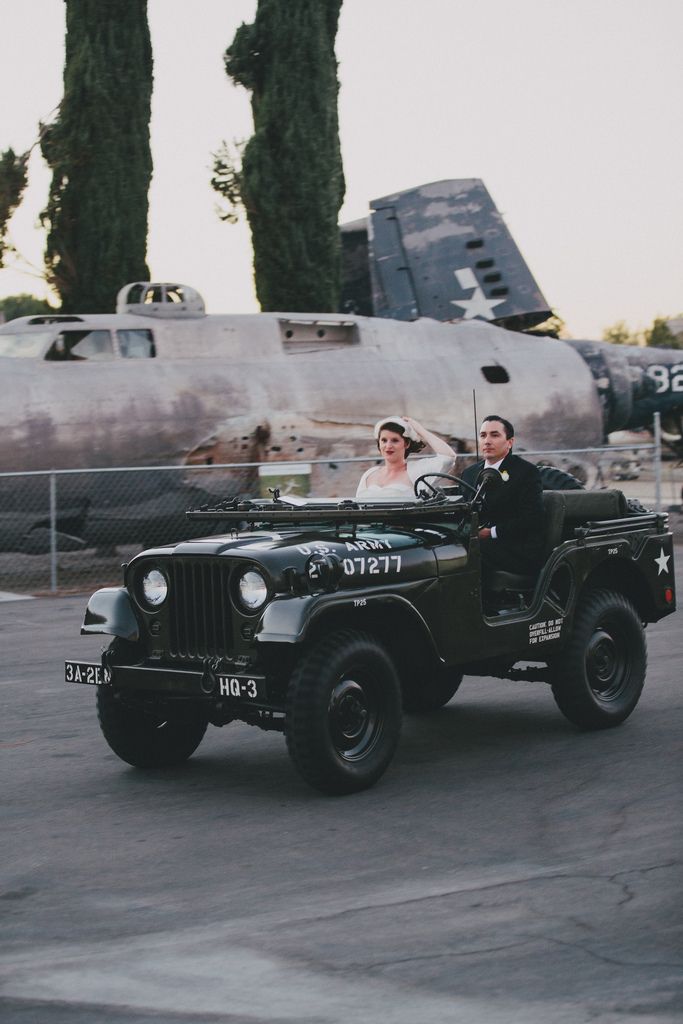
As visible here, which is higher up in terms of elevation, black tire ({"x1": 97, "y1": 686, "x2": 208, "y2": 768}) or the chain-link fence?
the chain-link fence

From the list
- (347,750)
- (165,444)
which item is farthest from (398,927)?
(165,444)

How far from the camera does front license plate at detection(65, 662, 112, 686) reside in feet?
22.9

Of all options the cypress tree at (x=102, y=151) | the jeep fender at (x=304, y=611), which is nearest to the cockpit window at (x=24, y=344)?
the cypress tree at (x=102, y=151)

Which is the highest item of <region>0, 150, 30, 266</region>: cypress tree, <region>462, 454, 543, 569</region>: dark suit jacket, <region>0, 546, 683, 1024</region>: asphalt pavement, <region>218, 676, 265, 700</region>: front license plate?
<region>0, 150, 30, 266</region>: cypress tree

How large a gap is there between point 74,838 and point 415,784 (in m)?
1.76

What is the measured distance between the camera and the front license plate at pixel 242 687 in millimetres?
6336

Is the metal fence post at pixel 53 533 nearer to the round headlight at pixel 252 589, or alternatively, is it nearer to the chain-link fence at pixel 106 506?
the chain-link fence at pixel 106 506

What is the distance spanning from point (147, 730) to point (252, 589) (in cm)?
122

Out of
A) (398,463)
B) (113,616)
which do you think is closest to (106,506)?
(398,463)

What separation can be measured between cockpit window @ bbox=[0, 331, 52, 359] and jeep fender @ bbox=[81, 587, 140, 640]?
1107cm

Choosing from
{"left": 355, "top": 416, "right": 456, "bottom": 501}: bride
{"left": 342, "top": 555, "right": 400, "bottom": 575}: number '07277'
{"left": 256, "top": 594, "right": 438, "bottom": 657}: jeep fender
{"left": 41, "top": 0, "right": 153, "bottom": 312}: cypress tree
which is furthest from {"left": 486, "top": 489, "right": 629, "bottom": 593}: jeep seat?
{"left": 41, "top": 0, "right": 153, "bottom": 312}: cypress tree

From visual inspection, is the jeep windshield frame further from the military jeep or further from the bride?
the bride

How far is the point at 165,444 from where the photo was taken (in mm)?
18234

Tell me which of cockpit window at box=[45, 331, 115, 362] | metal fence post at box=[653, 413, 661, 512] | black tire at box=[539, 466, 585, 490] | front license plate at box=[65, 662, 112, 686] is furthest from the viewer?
metal fence post at box=[653, 413, 661, 512]
